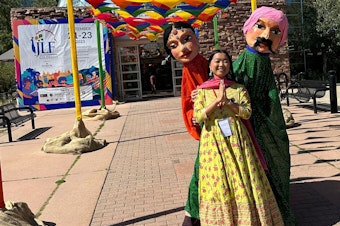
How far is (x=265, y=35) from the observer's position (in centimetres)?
313

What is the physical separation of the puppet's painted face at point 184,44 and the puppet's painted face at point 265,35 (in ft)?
1.66

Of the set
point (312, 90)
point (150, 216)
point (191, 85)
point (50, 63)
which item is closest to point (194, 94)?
point (191, 85)

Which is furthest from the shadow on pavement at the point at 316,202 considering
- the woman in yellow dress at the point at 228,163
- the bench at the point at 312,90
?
the bench at the point at 312,90

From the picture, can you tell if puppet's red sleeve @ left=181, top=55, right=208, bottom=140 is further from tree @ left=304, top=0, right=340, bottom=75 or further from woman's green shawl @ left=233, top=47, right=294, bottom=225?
tree @ left=304, top=0, right=340, bottom=75

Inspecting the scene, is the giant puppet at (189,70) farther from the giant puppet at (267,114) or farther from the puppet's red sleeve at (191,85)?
the giant puppet at (267,114)

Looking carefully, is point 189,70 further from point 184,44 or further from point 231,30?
point 231,30

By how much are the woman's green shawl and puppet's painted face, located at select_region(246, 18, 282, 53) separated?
81mm

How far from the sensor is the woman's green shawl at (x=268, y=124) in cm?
323

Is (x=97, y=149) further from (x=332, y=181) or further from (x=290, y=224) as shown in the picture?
(x=290, y=224)

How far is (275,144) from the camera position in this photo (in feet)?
10.7

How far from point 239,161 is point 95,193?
2.60 m

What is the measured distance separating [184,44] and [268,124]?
1003 mm

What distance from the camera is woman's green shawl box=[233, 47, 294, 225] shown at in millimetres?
3232

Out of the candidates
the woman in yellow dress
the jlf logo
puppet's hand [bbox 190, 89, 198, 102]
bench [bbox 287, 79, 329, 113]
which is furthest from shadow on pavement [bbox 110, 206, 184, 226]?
the jlf logo
